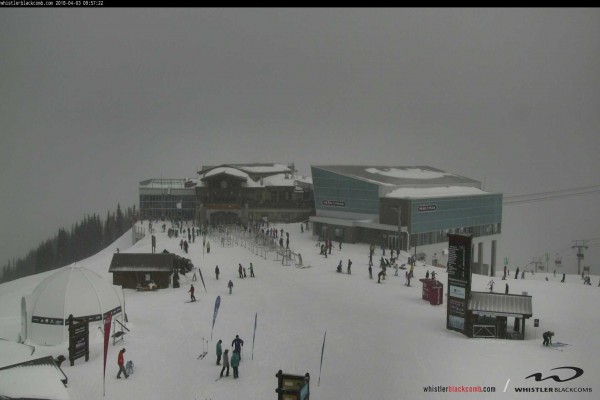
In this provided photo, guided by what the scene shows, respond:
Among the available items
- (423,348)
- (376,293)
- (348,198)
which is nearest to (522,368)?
(423,348)

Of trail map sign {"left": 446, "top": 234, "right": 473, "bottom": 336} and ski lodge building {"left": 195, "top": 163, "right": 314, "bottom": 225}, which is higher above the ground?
ski lodge building {"left": 195, "top": 163, "right": 314, "bottom": 225}

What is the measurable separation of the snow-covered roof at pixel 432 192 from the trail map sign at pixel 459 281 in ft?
55.7

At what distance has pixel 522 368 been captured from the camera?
11359mm

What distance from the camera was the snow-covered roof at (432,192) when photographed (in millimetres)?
32469

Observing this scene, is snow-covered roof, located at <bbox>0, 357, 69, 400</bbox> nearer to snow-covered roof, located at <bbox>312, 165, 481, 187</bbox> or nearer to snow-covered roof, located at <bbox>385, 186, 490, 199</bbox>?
snow-covered roof, located at <bbox>385, 186, 490, 199</bbox>

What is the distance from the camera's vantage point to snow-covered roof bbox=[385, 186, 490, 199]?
3247 centimetres

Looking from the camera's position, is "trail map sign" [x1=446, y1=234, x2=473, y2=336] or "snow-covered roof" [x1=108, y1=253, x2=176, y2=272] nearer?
"trail map sign" [x1=446, y1=234, x2=473, y2=336]

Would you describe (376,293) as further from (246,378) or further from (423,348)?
(246,378)

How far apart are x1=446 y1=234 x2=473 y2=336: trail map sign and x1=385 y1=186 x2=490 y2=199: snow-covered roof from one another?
17.0 meters

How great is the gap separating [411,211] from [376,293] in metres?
12.9

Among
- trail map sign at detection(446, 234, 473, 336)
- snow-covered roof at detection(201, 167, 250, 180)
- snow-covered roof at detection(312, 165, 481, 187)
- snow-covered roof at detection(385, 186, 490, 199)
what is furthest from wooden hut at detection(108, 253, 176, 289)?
snow-covered roof at detection(201, 167, 250, 180)

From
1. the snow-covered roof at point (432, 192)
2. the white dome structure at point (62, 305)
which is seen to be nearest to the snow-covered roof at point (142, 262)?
the white dome structure at point (62, 305)

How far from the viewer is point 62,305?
13273 millimetres

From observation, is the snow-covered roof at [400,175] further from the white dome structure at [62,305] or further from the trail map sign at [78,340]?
the trail map sign at [78,340]
